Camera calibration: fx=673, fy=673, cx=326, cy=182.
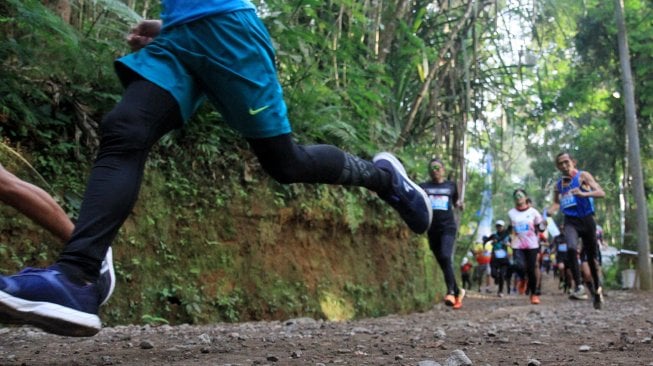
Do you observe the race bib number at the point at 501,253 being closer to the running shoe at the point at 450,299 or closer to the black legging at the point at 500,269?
the black legging at the point at 500,269

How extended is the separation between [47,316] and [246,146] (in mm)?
5370

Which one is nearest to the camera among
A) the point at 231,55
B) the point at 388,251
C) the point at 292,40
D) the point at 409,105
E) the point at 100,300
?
the point at 100,300

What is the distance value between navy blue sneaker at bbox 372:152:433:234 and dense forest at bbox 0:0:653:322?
287 cm

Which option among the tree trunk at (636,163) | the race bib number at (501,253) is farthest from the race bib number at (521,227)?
the race bib number at (501,253)

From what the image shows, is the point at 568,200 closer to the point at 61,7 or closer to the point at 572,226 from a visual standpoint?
the point at 572,226

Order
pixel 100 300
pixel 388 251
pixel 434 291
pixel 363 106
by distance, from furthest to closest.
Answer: pixel 434 291 < pixel 388 251 < pixel 363 106 < pixel 100 300

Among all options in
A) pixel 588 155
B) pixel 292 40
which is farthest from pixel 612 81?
pixel 292 40

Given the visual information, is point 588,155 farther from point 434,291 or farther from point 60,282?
point 60,282

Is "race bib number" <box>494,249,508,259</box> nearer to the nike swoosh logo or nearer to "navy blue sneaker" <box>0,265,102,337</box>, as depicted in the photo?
the nike swoosh logo

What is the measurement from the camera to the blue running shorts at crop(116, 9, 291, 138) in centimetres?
264

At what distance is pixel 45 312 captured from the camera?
7.20ft

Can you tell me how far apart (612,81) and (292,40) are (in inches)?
679

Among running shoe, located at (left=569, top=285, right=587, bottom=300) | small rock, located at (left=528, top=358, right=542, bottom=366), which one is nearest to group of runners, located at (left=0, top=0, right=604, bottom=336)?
small rock, located at (left=528, top=358, right=542, bottom=366)

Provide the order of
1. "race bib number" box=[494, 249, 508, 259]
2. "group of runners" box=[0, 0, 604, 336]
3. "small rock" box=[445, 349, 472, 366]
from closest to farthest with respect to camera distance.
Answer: "group of runners" box=[0, 0, 604, 336] → "small rock" box=[445, 349, 472, 366] → "race bib number" box=[494, 249, 508, 259]
